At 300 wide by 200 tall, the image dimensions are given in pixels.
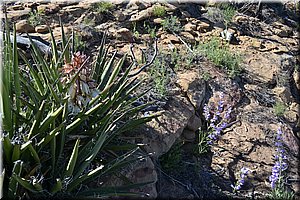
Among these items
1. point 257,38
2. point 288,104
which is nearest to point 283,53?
point 257,38

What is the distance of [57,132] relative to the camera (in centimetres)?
266

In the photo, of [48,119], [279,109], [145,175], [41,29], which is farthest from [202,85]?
[48,119]

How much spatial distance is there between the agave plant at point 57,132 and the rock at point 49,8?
7.06 feet

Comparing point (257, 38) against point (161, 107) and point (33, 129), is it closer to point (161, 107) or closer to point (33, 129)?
point (161, 107)

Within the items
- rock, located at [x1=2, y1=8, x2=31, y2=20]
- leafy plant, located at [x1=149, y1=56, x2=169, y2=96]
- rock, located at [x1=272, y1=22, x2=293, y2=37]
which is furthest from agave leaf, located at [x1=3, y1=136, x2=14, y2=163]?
rock, located at [x1=272, y1=22, x2=293, y2=37]

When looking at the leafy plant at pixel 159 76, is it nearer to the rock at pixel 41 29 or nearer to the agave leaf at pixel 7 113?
the rock at pixel 41 29

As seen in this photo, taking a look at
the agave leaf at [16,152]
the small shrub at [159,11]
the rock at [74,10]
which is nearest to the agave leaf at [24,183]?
the agave leaf at [16,152]

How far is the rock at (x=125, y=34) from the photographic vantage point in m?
5.09

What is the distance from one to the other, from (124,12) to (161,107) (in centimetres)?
193

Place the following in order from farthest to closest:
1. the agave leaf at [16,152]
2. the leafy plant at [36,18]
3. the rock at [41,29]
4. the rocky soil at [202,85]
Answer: the leafy plant at [36,18] → the rock at [41,29] → the rocky soil at [202,85] → the agave leaf at [16,152]

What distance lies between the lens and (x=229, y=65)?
5.09m

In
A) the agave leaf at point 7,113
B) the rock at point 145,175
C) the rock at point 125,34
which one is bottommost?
the rock at point 145,175

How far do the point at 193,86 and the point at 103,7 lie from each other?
1637mm

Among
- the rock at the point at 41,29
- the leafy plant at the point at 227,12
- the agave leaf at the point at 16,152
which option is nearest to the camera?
the agave leaf at the point at 16,152
